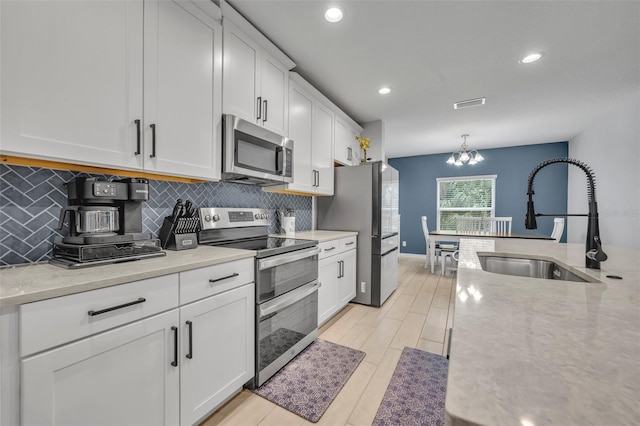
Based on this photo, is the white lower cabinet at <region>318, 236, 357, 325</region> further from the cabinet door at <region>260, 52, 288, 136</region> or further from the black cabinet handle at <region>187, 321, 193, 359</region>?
the black cabinet handle at <region>187, 321, 193, 359</region>

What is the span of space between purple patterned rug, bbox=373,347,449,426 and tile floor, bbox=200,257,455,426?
2.3 inches

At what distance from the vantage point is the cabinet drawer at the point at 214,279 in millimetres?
1303

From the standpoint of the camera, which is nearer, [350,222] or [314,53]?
[314,53]

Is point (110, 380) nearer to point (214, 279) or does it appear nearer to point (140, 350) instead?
point (140, 350)

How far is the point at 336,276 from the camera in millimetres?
2828

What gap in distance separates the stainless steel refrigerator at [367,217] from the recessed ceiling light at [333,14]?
1.59 m

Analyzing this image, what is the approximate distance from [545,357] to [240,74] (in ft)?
7.37

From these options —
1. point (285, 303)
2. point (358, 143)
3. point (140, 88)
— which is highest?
point (358, 143)

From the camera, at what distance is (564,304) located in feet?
2.34

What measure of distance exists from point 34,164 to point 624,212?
5560mm

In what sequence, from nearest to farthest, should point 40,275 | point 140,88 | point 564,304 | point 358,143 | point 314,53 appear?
point 564,304, point 40,275, point 140,88, point 314,53, point 358,143

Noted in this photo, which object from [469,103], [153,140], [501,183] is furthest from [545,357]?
[501,183]

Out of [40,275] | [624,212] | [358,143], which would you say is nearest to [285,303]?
[40,275]

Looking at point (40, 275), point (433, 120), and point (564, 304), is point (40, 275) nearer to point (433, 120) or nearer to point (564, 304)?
point (564, 304)
